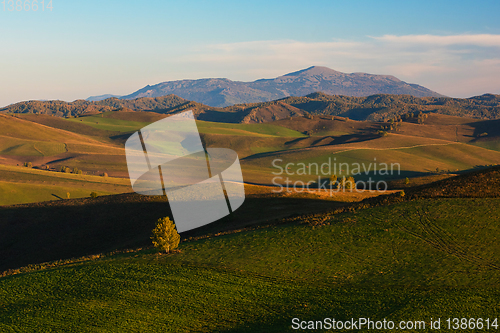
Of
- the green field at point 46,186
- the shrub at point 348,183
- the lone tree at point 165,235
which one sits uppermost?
the lone tree at point 165,235

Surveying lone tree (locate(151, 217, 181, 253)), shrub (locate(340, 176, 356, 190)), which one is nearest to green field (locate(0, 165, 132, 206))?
shrub (locate(340, 176, 356, 190))

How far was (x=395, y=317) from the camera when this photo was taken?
24.6 meters

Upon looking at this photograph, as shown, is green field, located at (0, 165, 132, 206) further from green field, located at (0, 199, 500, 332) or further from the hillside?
green field, located at (0, 199, 500, 332)

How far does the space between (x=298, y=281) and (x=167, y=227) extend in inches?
611

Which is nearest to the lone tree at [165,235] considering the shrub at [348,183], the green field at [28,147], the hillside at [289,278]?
the hillside at [289,278]

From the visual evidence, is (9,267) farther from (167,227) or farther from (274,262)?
(274,262)

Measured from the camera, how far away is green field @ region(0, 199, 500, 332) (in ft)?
85.5

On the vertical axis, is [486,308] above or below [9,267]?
above

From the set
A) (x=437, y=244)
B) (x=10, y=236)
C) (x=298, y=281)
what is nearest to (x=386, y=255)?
(x=437, y=244)

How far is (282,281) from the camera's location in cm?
3167

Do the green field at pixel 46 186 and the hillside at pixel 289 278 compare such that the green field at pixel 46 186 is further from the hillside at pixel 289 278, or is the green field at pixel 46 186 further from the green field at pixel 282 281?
the green field at pixel 282 281

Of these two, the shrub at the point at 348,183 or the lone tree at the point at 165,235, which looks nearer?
the lone tree at the point at 165,235

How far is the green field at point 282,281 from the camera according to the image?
26047mm

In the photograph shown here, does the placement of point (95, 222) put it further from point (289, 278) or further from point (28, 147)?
point (28, 147)
